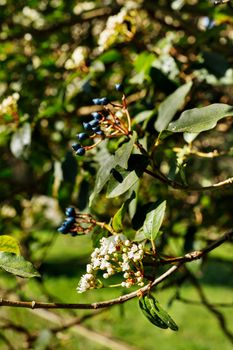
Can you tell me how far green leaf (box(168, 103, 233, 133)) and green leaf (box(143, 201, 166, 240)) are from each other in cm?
17

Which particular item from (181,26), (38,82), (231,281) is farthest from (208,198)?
(231,281)

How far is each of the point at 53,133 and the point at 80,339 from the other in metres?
2.67

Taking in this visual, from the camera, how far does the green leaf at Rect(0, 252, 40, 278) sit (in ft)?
3.26

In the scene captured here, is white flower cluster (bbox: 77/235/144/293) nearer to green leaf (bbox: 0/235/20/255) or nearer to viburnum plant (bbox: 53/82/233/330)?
viburnum plant (bbox: 53/82/233/330)

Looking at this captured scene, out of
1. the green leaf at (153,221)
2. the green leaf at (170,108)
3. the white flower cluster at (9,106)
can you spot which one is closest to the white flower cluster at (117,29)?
the white flower cluster at (9,106)

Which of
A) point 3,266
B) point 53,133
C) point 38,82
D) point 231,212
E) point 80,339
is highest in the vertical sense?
point 3,266

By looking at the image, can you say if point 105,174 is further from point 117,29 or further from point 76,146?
point 117,29

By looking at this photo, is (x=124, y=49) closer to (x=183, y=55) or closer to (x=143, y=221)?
(x=183, y=55)

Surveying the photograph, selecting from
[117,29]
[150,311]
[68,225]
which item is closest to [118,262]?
[150,311]

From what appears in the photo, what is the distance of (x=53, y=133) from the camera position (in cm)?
263

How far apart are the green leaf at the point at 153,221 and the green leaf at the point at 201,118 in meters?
0.17

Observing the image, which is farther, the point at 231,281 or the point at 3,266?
the point at 231,281

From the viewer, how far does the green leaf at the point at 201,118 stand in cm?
114

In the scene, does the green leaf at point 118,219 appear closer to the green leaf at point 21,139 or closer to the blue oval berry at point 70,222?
the blue oval berry at point 70,222
